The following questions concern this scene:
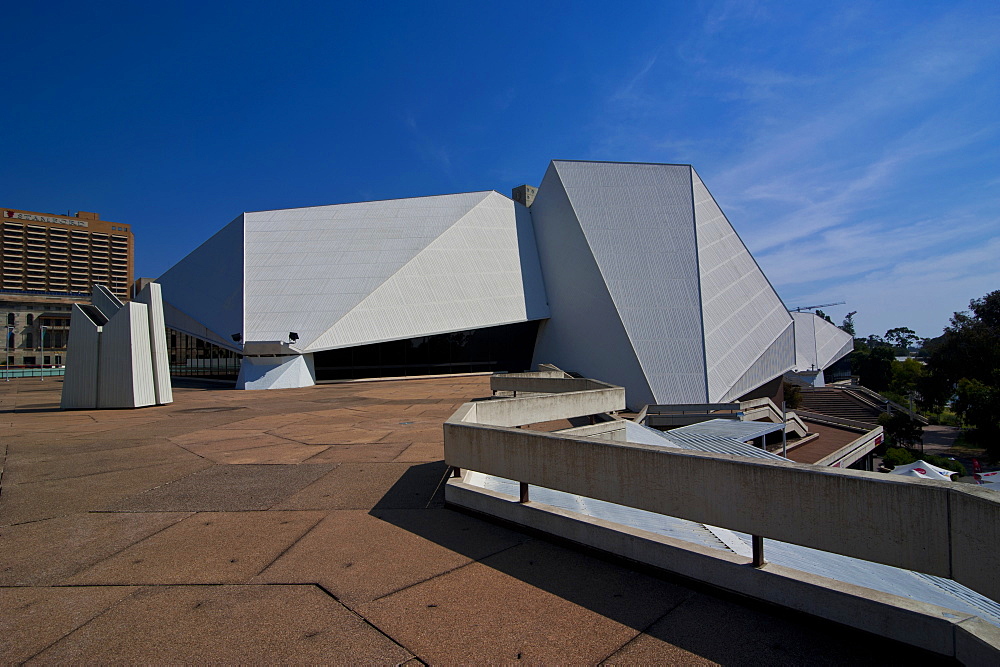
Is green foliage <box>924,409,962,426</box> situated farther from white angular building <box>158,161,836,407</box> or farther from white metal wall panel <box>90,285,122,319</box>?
white metal wall panel <box>90,285,122,319</box>

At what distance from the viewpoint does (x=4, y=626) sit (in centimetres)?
306

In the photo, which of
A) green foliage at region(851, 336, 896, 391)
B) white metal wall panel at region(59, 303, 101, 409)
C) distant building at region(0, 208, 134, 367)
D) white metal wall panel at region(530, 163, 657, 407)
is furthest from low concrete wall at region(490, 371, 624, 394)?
distant building at region(0, 208, 134, 367)

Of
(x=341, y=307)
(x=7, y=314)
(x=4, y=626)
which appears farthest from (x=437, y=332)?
(x=7, y=314)

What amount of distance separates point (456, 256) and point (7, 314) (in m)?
82.0

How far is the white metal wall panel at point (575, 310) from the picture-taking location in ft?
69.4

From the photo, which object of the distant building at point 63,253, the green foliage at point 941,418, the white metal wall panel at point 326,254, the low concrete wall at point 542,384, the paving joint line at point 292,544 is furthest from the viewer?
the distant building at point 63,253

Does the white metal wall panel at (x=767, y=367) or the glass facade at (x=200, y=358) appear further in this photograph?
the glass facade at (x=200, y=358)

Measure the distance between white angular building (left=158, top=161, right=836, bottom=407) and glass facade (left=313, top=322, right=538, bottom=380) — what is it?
84mm

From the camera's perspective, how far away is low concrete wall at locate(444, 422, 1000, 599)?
2342 millimetres

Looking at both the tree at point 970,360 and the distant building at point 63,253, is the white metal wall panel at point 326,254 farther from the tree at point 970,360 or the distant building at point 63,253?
the distant building at point 63,253

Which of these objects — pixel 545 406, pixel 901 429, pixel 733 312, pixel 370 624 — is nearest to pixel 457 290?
pixel 733 312

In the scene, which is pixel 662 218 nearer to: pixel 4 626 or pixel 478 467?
pixel 478 467

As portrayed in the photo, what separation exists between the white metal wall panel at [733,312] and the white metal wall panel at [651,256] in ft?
1.92

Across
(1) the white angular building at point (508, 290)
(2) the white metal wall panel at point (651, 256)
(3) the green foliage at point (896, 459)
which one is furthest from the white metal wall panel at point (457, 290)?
(3) the green foliage at point (896, 459)
